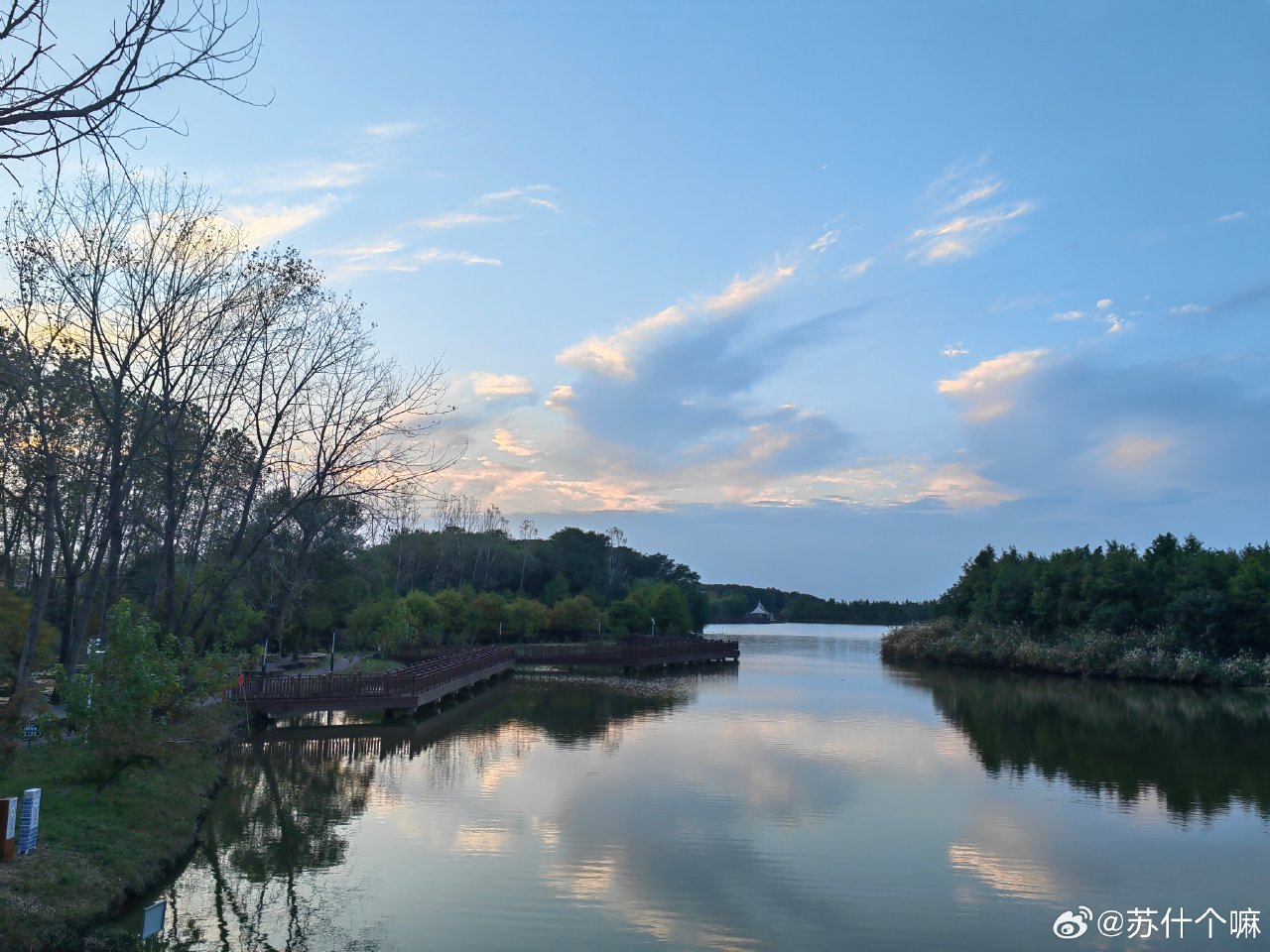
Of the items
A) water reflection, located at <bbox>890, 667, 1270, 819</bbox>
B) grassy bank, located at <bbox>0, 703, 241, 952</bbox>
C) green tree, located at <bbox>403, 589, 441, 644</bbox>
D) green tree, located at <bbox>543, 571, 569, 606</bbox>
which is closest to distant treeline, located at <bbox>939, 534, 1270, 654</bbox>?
water reflection, located at <bbox>890, 667, 1270, 819</bbox>

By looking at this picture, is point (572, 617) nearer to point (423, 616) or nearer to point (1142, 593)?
point (423, 616)

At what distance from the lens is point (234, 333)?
742 inches

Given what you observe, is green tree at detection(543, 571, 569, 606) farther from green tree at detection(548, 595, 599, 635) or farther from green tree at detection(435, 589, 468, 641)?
green tree at detection(435, 589, 468, 641)

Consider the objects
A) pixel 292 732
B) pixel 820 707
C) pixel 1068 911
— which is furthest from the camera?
pixel 820 707

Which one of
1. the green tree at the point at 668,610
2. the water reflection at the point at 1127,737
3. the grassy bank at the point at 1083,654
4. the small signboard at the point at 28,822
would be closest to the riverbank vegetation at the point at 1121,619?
the grassy bank at the point at 1083,654

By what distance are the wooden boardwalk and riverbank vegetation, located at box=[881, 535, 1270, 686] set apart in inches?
1277

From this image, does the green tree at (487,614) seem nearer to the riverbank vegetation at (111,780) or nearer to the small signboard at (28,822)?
the riverbank vegetation at (111,780)

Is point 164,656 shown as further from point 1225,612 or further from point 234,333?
point 1225,612

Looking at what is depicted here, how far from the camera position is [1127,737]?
82.5ft

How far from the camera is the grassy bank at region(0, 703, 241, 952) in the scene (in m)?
8.68

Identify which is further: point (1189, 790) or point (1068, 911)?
point (1189, 790)

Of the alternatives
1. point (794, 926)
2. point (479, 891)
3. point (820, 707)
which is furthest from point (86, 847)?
point (820, 707)

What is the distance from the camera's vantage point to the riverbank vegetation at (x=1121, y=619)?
40.7m

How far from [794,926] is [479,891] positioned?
3753mm
